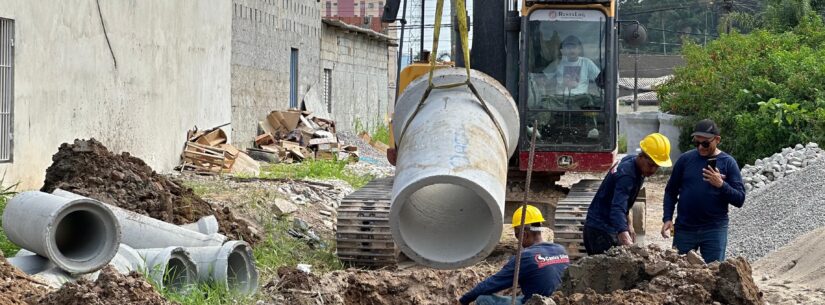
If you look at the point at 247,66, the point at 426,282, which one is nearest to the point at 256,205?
the point at 426,282

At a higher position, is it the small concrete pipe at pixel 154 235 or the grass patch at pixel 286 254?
the small concrete pipe at pixel 154 235

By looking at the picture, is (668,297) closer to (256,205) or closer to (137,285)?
(137,285)

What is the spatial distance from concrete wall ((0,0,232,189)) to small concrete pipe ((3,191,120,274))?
435 centimetres

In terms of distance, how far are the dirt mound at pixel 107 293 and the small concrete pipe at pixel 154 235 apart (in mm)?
2134

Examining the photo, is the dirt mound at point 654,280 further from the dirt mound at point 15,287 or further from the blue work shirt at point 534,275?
the dirt mound at point 15,287

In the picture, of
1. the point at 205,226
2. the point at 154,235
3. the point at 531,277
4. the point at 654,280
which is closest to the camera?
the point at 654,280

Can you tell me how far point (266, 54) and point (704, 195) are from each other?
17082 millimetres

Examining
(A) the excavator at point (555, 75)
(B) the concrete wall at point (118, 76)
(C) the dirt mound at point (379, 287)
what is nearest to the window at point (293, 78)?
(B) the concrete wall at point (118, 76)

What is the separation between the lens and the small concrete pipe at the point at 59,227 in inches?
310

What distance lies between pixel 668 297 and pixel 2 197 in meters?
6.61

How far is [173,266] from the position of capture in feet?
27.8

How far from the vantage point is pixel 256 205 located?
12.7 meters

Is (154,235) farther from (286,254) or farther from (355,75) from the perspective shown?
(355,75)

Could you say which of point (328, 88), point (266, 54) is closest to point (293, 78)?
point (266, 54)
